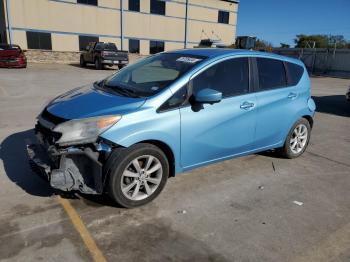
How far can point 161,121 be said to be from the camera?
3.68m

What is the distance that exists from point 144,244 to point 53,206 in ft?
4.01

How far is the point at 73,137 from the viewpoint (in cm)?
339

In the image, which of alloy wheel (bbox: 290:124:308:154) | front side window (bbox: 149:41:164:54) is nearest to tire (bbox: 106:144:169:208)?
alloy wheel (bbox: 290:124:308:154)

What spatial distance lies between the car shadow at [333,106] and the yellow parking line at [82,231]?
8916 millimetres

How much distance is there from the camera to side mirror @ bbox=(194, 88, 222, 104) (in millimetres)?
3863

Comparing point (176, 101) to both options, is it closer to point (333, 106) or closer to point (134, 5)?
point (333, 106)

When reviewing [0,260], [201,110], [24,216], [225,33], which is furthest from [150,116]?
[225,33]

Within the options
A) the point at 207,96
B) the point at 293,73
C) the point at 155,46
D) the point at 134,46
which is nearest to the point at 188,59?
the point at 207,96

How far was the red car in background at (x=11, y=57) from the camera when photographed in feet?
67.2

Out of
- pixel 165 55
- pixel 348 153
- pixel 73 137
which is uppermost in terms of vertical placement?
pixel 165 55

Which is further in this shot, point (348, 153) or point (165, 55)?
point (348, 153)

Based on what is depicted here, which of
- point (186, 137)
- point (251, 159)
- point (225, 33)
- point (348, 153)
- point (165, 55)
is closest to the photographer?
point (186, 137)

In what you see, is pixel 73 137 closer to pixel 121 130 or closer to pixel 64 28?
pixel 121 130

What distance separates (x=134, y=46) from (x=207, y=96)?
104ft
